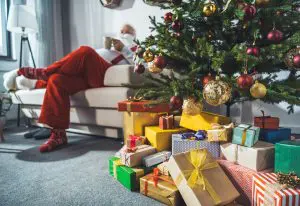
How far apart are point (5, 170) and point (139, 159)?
604mm

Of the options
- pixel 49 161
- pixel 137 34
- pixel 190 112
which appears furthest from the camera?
pixel 137 34

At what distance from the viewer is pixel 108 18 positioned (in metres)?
2.66

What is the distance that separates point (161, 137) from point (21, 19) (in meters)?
2.06

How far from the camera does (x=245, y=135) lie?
2.46ft

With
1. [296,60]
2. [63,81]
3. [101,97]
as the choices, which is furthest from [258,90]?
[63,81]

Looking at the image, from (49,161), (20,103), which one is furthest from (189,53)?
(20,103)

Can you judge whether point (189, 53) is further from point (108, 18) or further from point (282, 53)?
point (108, 18)

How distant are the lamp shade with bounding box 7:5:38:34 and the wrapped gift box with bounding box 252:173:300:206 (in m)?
2.43

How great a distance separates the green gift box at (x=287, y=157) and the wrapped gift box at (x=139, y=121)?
0.56m

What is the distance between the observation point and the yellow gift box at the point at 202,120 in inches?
37.3

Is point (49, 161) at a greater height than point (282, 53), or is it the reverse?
point (282, 53)

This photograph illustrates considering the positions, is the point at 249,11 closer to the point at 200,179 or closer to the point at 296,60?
the point at 296,60

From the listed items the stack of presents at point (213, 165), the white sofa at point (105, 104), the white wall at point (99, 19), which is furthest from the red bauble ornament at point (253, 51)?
the white wall at point (99, 19)

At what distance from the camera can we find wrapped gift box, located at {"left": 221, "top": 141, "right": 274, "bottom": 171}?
0.72 m
